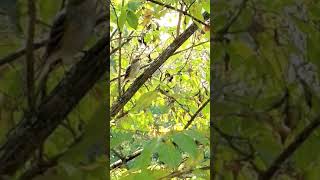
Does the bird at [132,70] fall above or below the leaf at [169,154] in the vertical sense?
above

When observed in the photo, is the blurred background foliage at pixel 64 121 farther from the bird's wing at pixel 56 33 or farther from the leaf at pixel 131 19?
the leaf at pixel 131 19

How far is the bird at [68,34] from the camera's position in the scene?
782mm

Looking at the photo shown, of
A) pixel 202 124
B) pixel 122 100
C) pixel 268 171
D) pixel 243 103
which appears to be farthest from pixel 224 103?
pixel 202 124

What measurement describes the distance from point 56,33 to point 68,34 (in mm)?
17

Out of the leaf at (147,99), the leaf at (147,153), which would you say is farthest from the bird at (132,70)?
the leaf at (147,153)

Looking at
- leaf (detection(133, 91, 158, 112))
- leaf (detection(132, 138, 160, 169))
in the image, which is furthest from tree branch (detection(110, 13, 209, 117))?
leaf (detection(132, 138, 160, 169))

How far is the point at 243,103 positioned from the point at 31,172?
1.16ft

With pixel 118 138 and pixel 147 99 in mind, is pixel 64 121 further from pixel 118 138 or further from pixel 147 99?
pixel 147 99

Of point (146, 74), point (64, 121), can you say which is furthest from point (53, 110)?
point (146, 74)

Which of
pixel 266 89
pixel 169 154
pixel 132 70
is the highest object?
pixel 132 70

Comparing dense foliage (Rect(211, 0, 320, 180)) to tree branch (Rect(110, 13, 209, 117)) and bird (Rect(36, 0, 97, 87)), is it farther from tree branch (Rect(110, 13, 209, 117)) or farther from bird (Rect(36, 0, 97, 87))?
tree branch (Rect(110, 13, 209, 117))

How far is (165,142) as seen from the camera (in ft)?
3.18

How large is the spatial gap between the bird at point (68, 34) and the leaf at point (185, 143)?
26 cm

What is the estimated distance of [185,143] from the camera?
96cm
